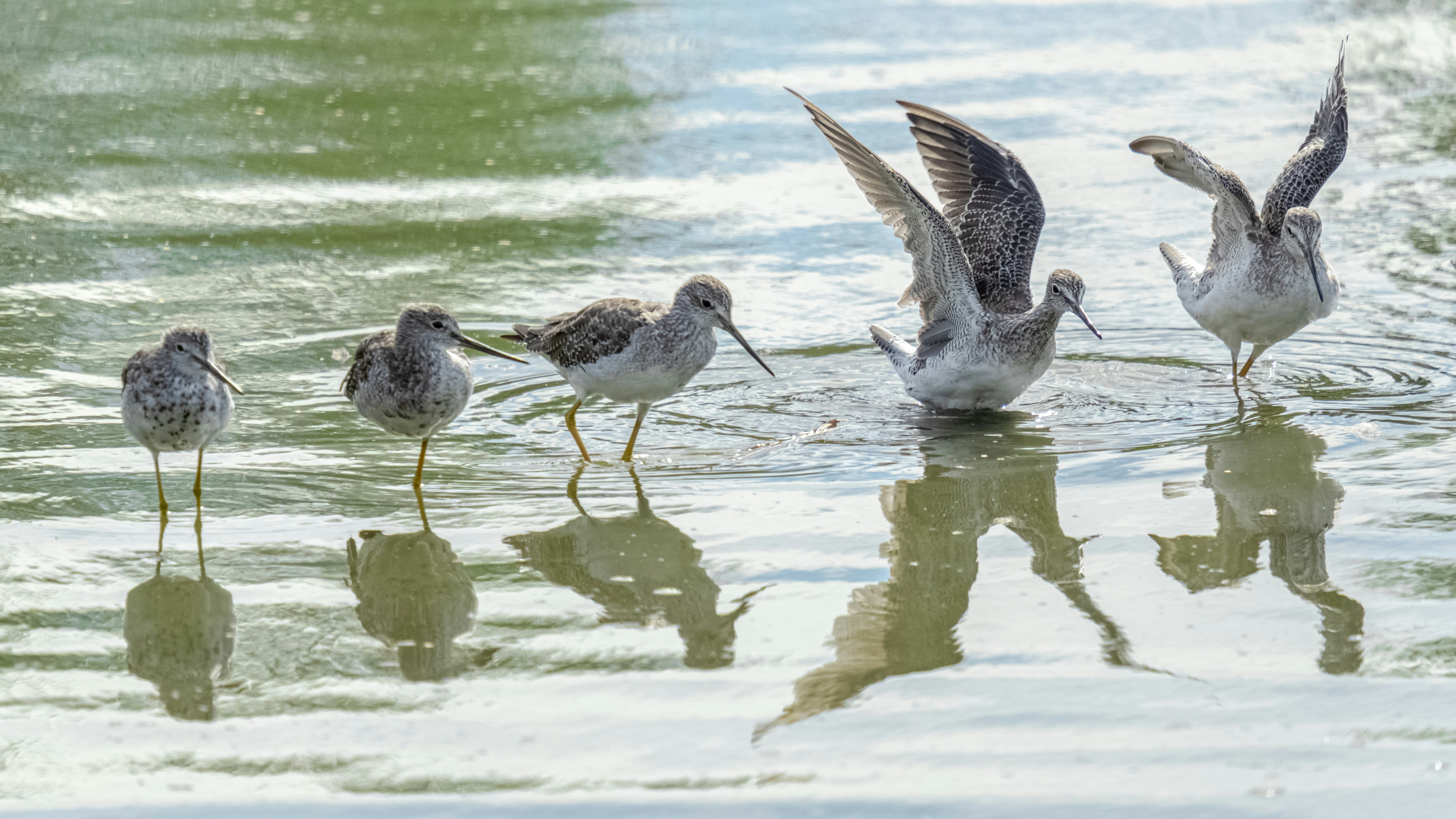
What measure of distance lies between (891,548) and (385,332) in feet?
8.28

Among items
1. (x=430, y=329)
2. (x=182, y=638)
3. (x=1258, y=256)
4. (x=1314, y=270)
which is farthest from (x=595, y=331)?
(x=1314, y=270)

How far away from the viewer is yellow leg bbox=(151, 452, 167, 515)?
5.94 metres

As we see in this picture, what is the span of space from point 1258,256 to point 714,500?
3581 millimetres

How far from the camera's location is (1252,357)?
8.17 meters

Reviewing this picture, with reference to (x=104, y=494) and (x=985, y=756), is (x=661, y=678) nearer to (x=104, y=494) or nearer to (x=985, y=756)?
(x=985, y=756)

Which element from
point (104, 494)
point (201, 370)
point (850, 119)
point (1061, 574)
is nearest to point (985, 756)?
point (1061, 574)

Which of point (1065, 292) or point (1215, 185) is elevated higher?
point (1215, 185)

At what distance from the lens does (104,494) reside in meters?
6.25

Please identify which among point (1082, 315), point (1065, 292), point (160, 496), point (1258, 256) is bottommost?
point (160, 496)

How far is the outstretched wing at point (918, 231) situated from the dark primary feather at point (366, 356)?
7.22 feet

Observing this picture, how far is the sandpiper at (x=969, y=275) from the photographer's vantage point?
7.45m

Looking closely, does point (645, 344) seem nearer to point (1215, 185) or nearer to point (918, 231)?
point (918, 231)

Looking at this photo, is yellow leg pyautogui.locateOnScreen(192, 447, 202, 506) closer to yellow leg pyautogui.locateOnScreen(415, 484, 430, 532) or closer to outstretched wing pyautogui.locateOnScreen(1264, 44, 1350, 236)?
yellow leg pyautogui.locateOnScreen(415, 484, 430, 532)

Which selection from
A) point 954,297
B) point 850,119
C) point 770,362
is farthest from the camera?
point 850,119
